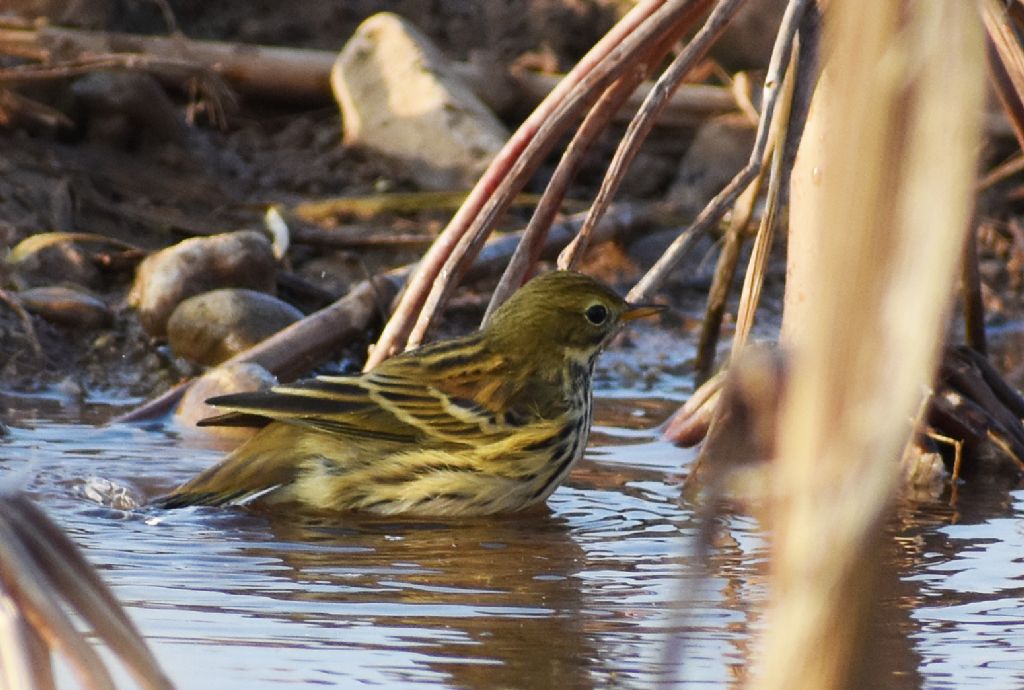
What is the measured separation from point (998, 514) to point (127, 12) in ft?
22.2

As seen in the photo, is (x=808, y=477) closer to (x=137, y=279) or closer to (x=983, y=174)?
(x=137, y=279)

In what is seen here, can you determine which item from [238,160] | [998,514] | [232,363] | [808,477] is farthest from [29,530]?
[238,160]

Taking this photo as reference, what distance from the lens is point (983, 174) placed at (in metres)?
9.88

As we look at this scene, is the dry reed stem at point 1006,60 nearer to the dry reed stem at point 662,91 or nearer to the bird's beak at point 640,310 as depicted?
the dry reed stem at point 662,91

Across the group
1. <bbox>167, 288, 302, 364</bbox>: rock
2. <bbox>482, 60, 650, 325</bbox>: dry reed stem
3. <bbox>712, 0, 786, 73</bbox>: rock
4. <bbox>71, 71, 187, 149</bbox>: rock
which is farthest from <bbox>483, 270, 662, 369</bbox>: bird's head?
<bbox>712, 0, 786, 73</bbox>: rock

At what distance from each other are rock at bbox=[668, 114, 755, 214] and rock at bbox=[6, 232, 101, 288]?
3.41m

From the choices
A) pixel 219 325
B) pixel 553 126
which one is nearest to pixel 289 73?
pixel 219 325

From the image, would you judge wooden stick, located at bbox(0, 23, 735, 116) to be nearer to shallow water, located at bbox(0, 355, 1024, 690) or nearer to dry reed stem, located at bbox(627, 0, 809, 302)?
shallow water, located at bbox(0, 355, 1024, 690)

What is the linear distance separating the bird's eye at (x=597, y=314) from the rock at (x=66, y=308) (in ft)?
8.87

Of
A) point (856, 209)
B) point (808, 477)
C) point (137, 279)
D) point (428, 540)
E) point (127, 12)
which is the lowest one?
point (428, 540)

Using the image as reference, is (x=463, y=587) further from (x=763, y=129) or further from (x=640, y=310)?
(x=640, y=310)

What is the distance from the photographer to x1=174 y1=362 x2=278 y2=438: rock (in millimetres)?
6477

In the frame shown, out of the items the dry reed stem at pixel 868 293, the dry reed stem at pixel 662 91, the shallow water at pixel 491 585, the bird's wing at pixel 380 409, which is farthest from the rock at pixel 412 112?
the dry reed stem at pixel 868 293

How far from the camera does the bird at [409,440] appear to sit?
5375 millimetres
